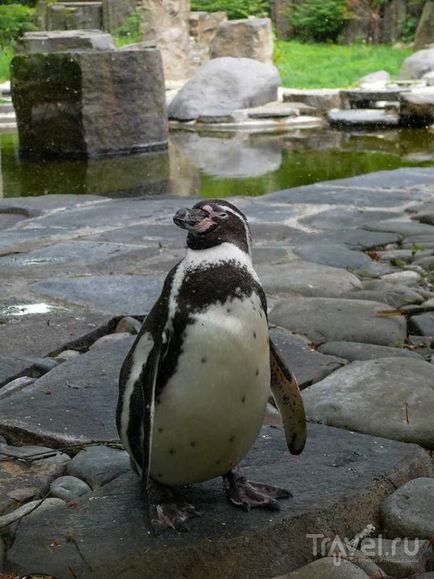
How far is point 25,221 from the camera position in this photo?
19.0 feet

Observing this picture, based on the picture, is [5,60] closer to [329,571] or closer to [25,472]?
[25,472]

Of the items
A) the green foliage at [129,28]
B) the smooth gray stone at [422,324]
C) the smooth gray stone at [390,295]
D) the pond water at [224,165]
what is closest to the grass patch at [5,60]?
the green foliage at [129,28]

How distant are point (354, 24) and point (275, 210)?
21.9 metres

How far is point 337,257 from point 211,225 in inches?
102

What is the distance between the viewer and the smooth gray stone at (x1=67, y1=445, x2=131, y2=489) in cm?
229

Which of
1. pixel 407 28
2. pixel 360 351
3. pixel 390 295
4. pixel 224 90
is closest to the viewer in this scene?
pixel 360 351

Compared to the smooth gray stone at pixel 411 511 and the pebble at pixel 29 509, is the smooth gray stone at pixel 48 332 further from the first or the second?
the smooth gray stone at pixel 411 511

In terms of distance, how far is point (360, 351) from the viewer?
126 inches

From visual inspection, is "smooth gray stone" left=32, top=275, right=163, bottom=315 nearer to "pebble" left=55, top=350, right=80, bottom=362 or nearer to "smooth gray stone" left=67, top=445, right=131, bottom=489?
"pebble" left=55, top=350, right=80, bottom=362

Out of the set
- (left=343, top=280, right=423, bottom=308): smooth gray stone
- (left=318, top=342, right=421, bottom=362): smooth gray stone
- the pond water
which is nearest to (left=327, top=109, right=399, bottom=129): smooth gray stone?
the pond water

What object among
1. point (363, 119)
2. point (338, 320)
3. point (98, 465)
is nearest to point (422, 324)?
point (338, 320)

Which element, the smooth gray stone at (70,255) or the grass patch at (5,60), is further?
→ the grass patch at (5,60)

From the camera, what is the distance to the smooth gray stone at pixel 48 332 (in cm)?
327

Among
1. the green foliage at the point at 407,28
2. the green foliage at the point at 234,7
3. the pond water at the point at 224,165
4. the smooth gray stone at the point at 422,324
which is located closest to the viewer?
the smooth gray stone at the point at 422,324
